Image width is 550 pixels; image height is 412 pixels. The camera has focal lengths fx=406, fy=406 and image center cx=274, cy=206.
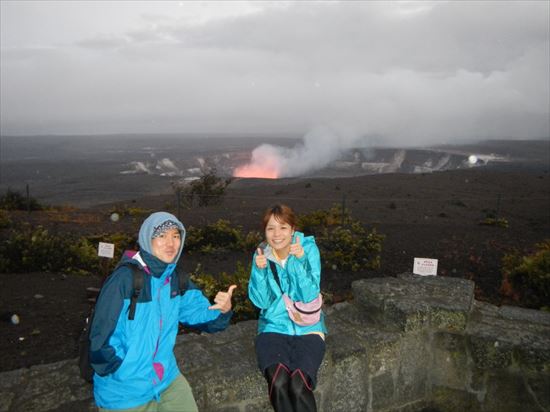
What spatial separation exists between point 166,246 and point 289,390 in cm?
122

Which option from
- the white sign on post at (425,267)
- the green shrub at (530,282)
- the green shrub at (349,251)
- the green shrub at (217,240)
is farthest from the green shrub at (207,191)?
the white sign on post at (425,267)

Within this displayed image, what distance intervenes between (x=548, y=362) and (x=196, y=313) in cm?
258

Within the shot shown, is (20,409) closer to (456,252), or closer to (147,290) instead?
(147,290)

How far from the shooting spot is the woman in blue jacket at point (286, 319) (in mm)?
2631

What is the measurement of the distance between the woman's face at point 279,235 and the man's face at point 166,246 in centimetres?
77

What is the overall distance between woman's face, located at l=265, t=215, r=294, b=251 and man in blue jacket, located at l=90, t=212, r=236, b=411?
2.36 feet

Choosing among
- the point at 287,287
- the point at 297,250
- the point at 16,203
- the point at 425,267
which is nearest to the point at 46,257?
the point at 287,287

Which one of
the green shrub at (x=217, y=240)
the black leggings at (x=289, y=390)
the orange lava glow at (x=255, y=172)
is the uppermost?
the black leggings at (x=289, y=390)

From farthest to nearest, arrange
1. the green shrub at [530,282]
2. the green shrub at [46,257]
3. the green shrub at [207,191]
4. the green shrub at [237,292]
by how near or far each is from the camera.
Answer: the green shrub at [207,191] < the green shrub at [46,257] < the green shrub at [530,282] < the green shrub at [237,292]

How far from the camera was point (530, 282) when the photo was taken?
618 centimetres

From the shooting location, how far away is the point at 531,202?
21297 millimetres

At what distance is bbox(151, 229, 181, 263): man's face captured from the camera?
255 cm

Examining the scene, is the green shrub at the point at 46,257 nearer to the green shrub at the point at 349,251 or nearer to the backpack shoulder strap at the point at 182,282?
the green shrub at the point at 349,251

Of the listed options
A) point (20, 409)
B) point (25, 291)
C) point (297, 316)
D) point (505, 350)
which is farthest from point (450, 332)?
point (25, 291)
